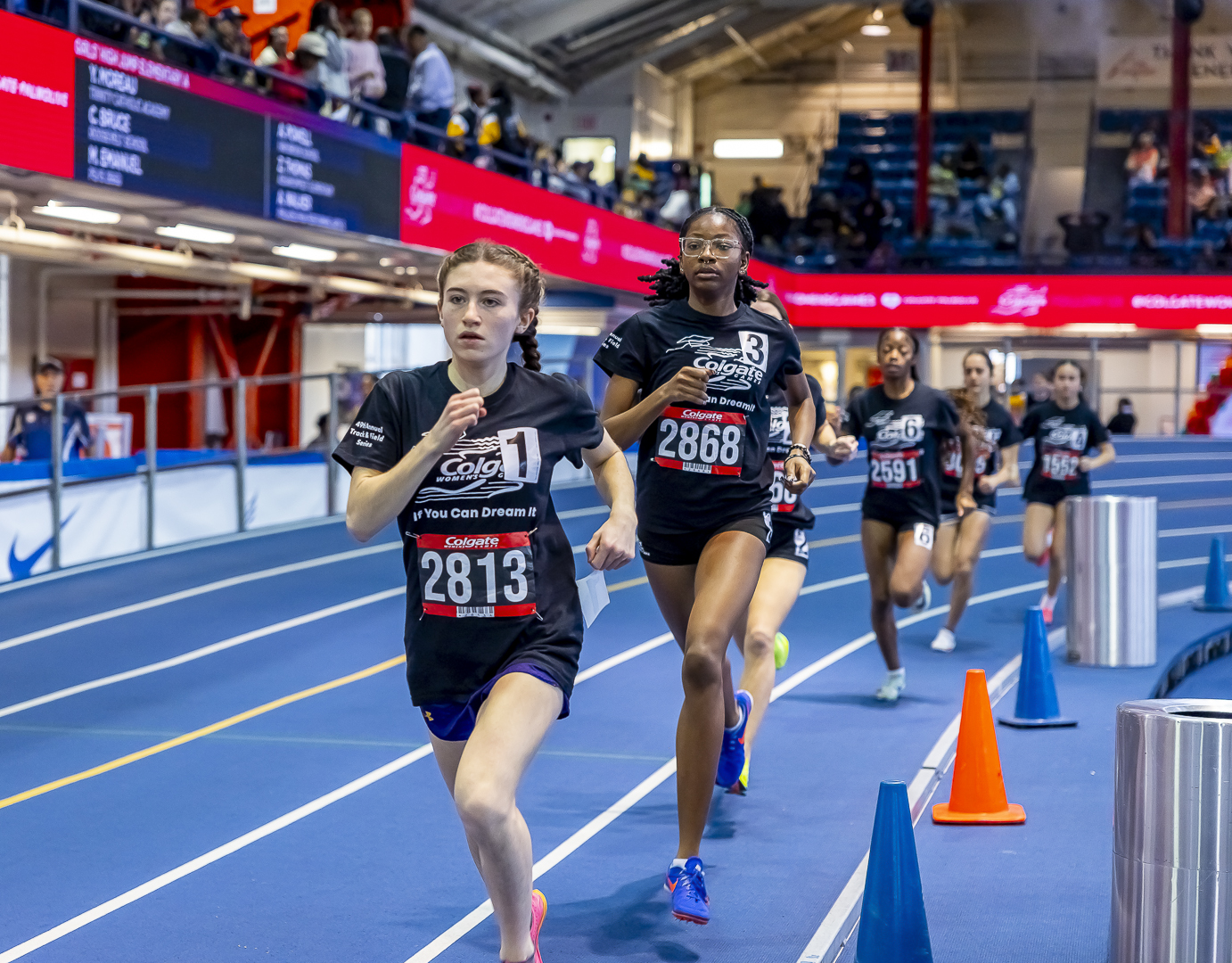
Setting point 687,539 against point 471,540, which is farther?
point 687,539

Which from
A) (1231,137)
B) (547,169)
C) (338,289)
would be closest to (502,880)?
(547,169)

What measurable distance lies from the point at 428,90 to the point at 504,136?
2553mm

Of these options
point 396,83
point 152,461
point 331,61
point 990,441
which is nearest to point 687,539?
point 990,441

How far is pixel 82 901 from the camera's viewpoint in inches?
197

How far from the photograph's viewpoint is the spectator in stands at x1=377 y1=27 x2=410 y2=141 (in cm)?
1727

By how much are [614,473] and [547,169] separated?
17.1m

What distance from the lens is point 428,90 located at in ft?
59.7

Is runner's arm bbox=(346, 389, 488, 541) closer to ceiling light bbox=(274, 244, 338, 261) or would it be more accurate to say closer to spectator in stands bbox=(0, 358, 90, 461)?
spectator in stands bbox=(0, 358, 90, 461)

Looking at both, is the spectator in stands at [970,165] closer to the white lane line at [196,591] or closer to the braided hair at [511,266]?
the white lane line at [196,591]

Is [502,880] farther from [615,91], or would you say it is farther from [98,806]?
[615,91]

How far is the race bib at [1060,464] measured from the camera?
1181 cm

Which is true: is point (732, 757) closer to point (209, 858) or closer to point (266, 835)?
point (266, 835)

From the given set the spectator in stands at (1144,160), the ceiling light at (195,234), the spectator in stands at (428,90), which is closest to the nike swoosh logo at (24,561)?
the ceiling light at (195,234)

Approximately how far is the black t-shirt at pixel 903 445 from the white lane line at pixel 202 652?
408 centimetres
